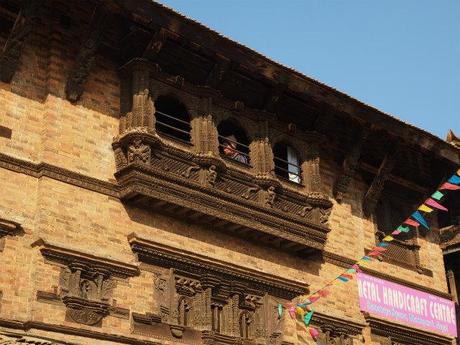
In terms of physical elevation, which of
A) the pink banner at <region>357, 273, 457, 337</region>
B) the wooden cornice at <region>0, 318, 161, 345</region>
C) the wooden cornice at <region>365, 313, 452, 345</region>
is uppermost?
the pink banner at <region>357, 273, 457, 337</region>

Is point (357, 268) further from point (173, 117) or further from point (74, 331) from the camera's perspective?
point (74, 331)

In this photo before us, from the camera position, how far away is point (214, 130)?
1581 cm

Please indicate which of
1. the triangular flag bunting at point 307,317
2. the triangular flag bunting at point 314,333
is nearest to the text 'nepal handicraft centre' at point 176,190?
the triangular flag bunting at point 314,333

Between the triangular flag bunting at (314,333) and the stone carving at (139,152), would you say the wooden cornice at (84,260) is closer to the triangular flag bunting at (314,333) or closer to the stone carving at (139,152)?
the stone carving at (139,152)

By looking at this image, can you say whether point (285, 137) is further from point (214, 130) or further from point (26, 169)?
point (26, 169)

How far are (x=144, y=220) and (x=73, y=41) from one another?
3.19 m

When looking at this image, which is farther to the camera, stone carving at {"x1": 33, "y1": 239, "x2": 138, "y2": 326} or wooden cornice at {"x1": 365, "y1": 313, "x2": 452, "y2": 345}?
wooden cornice at {"x1": 365, "y1": 313, "x2": 452, "y2": 345}

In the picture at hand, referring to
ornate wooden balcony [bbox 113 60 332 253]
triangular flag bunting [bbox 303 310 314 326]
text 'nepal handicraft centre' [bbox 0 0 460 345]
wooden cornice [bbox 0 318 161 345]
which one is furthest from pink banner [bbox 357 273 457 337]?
wooden cornice [bbox 0 318 161 345]

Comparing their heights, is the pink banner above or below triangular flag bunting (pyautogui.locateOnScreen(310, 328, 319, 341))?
above

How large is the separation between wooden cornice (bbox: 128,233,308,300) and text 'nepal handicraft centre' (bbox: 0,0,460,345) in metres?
0.02

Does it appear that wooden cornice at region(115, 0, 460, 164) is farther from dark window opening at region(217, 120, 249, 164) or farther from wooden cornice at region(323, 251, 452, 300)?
wooden cornice at region(323, 251, 452, 300)

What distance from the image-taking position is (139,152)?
1426 centimetres

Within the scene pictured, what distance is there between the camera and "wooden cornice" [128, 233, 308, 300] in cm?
1417

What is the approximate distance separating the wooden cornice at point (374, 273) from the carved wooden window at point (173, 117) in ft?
12.1
